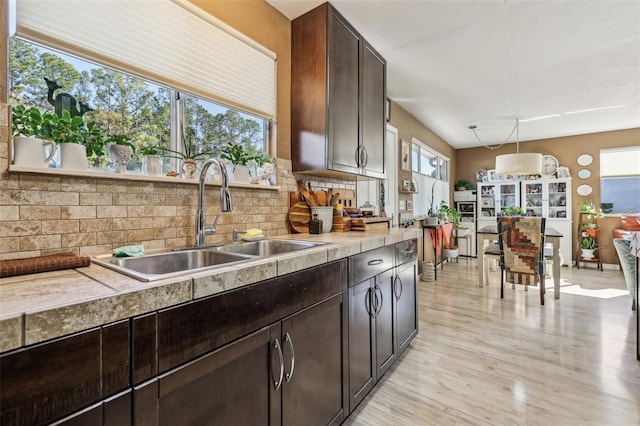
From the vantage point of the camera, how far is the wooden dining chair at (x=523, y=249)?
342 centimetres

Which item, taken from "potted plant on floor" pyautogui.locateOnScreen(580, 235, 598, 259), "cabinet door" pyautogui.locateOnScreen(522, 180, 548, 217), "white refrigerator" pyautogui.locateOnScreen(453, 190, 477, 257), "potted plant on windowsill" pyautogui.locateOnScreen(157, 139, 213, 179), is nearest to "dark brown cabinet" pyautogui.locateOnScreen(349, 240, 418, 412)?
"potted plant on windowsill" pyautogui.locateOnScreen(157, 139, 213, 179)

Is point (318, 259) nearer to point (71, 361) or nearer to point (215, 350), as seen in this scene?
point (215, 350)

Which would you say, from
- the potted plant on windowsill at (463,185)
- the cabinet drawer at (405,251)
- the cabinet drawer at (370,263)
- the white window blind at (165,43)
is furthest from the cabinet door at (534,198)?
the white window blind at (165,43)

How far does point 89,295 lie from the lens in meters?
0.67

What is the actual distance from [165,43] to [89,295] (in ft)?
4.45

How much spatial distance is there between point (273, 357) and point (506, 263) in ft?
11.5

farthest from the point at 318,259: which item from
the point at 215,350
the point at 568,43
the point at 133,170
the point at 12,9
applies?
the point at 568,43

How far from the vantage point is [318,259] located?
1297 mm

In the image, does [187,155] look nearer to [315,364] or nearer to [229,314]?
[229,314]

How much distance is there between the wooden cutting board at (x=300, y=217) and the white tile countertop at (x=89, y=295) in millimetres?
1105

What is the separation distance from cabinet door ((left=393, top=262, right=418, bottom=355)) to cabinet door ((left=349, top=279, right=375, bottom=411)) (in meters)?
0.39

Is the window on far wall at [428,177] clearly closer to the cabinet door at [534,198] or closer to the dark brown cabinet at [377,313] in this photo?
the cabinet door at [534,198]

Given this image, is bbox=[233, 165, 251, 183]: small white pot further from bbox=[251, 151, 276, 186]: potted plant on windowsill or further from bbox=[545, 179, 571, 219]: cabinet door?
bbox=[545, 179, 571, 219]: cabinet door

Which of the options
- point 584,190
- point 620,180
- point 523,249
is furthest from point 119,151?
point 620,180
